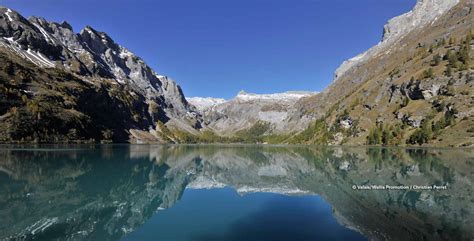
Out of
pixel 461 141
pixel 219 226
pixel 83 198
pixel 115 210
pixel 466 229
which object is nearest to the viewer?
pixel 466 229

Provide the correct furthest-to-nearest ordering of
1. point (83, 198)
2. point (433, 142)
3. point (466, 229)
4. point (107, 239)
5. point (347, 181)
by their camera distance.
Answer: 1. point (433, 142)
2. point (347, 181)
3. point (83, 198)
4. point (466, 229)
5. point (107, 239)

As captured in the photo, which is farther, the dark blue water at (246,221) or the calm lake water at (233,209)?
the calm lake water at (233,209)

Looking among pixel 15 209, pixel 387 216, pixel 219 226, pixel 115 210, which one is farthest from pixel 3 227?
pixel 387 216

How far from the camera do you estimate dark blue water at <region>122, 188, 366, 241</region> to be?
22.1m

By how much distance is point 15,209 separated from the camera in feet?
91.7

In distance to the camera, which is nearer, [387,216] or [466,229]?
[466,229]

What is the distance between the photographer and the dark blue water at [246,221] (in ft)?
72.5

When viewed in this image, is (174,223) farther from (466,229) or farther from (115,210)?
(466,229)

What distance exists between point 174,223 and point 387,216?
1657cm

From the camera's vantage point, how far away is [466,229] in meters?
23.0

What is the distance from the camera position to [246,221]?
26875 millimetres

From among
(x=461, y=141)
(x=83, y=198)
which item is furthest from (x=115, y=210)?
(x=461, y=141)

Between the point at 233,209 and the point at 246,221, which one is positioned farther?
the point at 233,209

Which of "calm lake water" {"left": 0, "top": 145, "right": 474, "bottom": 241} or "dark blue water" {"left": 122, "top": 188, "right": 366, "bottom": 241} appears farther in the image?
"calm lake water" {"left": 0, "top": 145, "right": 474, "bottom": 241}
